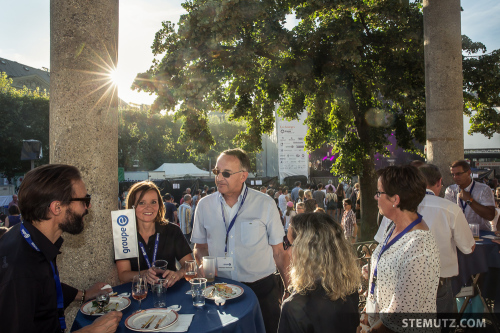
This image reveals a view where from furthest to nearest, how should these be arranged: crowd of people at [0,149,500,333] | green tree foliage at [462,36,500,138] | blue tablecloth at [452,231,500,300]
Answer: green tree foliage at [462,36,500,138]
blue tablecloth at [452,231,500,300]
crowd of people at [0,149,500,333]

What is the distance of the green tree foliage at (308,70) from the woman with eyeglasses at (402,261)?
481 cm

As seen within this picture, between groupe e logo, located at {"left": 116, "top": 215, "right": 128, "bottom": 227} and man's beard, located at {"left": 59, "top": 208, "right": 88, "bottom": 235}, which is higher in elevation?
man's beard, located at {"left": 59, "top": 208, "right": 88, "bottom": 235}

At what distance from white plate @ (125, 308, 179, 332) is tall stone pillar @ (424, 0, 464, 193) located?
5372 mm

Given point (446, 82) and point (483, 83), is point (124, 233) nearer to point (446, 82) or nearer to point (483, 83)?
point (446, 82)

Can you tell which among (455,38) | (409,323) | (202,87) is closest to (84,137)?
(409,323)

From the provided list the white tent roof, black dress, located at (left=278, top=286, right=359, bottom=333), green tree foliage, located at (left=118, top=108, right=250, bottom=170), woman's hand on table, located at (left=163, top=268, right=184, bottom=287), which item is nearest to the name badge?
woman's hand on table, located at (left=163, top=268, right=184, bottom=287)

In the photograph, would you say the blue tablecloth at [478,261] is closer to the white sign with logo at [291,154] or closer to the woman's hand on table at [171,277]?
the woman's hand on table at [171,277]

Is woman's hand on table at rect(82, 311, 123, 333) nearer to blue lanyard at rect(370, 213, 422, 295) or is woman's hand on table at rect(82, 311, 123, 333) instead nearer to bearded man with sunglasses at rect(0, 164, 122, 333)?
bearded man with sunglasses at rect(0, 164, 122, 333)

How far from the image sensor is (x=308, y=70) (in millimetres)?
7367

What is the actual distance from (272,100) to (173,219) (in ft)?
21.8

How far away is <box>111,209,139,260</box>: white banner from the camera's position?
2.78 metres

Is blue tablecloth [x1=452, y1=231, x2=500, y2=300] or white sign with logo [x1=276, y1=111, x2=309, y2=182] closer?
blue tablecloth [x1=452, y1=231, x2=500, y2=300]

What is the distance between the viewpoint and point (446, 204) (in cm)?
332

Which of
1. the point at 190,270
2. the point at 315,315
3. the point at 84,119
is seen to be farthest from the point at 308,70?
the point at 315,315
